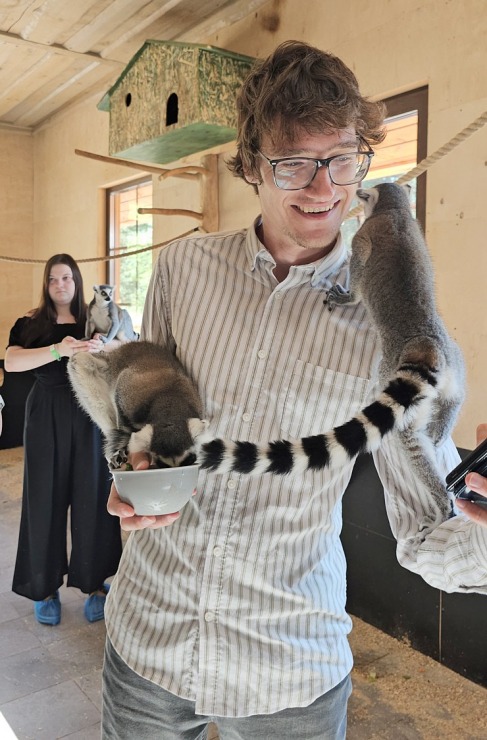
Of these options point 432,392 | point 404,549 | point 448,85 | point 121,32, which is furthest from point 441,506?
point 121,32

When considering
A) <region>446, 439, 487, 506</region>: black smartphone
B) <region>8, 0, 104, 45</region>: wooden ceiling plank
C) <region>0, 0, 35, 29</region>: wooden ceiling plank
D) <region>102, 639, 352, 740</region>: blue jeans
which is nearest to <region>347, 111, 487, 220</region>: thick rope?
<region>446, 439, 487, 506</region>: black smartphone

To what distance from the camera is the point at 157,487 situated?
1132 millimetres

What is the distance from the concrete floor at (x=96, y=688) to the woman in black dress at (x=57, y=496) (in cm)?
20

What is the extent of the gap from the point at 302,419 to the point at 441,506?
35cm

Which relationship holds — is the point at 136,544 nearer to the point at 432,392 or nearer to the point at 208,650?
the point at 208,650

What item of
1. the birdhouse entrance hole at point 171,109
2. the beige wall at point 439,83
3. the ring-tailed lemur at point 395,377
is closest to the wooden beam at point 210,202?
the beige wall at point 439,83

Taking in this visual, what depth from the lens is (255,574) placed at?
51.9 inches

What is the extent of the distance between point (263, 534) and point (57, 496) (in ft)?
10.0

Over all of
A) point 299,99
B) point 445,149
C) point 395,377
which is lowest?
point 395,377

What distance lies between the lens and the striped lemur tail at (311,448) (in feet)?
3.60

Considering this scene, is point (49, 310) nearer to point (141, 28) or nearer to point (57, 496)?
point (57, 496)

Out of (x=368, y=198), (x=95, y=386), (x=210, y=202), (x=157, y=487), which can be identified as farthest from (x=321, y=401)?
(x=210, y=202)

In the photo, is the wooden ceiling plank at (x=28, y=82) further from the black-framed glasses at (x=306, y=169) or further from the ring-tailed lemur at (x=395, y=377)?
the black-framed glasses at (x=306, y=169)

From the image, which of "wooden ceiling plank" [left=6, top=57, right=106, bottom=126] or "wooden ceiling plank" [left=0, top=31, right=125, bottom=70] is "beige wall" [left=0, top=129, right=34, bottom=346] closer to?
"wooden ceiling plank" [left=6, top=57, right=106, bottom=126]
